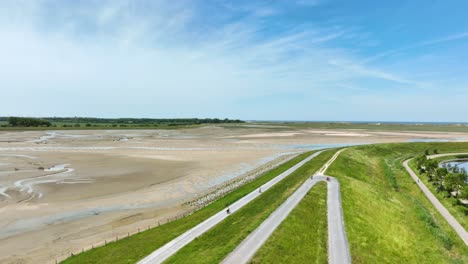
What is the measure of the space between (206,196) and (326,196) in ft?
48.9

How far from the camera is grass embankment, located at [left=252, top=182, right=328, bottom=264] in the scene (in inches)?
716

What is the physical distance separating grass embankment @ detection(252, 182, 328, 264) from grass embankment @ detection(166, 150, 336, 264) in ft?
6.72

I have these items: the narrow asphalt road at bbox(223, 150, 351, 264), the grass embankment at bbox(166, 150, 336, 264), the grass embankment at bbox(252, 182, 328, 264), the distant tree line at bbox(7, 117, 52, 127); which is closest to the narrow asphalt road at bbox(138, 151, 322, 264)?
the grass embankment at bbox(166, 150, 336, 264)

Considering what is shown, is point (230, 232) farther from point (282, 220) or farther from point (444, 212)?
point (444, 212)

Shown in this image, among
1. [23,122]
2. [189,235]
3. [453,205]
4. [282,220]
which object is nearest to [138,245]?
[189,235]

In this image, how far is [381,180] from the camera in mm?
50594

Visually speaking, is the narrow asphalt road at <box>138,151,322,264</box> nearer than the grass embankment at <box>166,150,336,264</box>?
No

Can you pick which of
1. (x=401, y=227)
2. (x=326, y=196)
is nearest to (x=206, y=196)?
(x=326, y=196)

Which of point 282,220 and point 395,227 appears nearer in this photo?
point 282,220

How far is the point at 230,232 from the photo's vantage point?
854 inches

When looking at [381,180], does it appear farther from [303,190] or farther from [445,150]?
[445,150]

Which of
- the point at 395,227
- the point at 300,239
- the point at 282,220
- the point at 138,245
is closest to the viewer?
the point at 300,239

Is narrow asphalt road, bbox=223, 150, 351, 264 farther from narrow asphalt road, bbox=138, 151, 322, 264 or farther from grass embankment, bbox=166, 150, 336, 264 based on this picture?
narrow asphalt road, bbox=138, 151, 322, 264

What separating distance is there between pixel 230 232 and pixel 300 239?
5.25 metres
